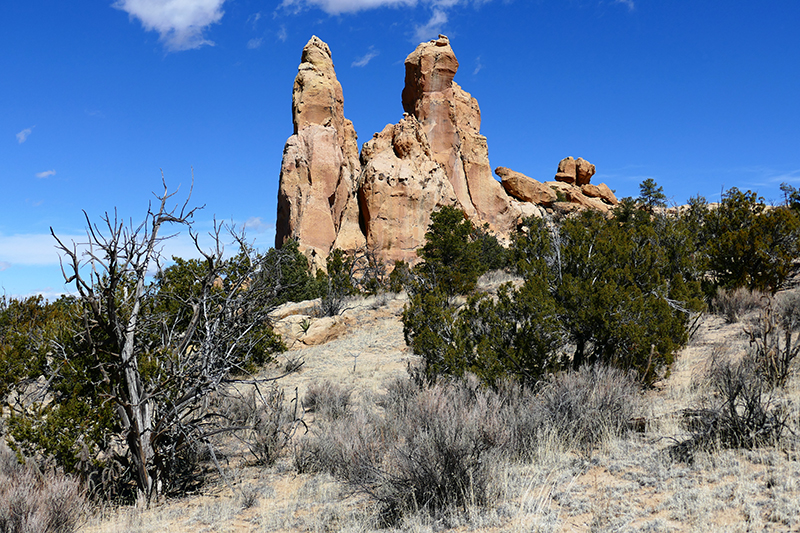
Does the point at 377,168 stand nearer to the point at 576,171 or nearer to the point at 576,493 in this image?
the point at 576,171

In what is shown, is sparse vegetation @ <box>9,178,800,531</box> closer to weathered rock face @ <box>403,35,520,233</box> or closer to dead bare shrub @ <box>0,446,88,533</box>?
dead bare shrub @ <box>0,446,88,533</box>

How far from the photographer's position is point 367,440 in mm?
5906

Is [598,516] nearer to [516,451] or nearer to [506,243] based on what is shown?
[516,451]

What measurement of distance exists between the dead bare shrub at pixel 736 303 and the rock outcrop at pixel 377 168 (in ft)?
75.8

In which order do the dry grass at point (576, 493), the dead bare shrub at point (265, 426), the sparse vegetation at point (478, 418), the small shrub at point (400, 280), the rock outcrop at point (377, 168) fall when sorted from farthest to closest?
the rock outcrop at point (377, 168)
the small shrub at point (400, 280)
the dead bare shrub at point (265, 426)
the sparse vegetation at point (478, 418)
the dry grass at point (576, 493)

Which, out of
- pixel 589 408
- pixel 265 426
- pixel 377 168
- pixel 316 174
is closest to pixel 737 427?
pixel 589 408

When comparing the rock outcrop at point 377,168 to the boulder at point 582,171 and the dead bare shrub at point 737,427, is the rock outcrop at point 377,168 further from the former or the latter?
the dead bare shrub at point 737,427

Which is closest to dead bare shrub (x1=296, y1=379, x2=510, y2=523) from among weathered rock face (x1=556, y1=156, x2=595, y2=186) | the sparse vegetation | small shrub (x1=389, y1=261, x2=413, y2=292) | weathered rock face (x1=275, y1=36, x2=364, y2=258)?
the sparse vegetation

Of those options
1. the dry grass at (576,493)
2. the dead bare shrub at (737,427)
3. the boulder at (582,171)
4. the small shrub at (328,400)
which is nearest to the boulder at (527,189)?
the boulder at (582,171)

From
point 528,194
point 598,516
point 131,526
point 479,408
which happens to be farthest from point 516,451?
point 528,194

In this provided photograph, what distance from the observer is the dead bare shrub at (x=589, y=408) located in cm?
575

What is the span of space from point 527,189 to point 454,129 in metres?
11.1

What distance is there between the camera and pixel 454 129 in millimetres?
43469

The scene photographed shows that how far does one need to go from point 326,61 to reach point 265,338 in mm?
35584
